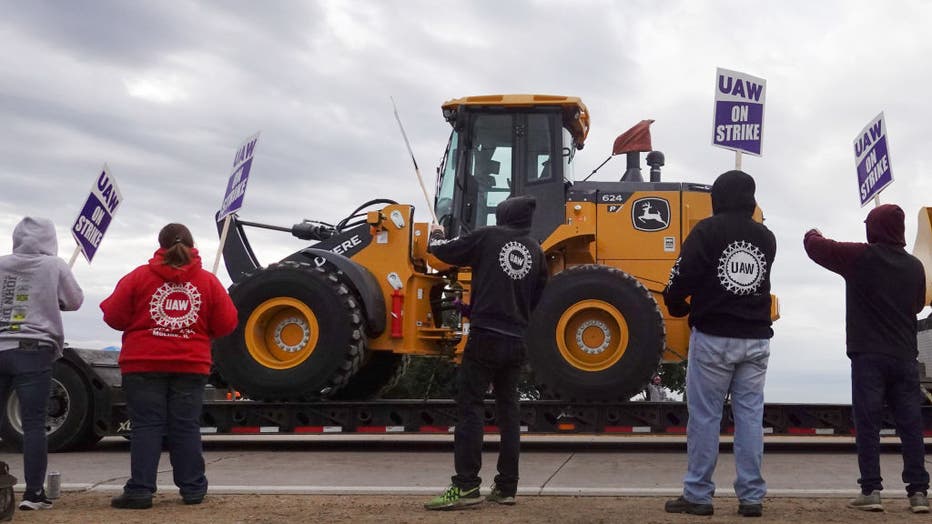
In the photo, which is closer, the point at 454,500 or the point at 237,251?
the point at 454,500

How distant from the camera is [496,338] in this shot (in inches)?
249

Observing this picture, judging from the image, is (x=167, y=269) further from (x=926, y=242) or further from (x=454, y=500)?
(x=926, y=242)

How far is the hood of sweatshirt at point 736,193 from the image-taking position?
6.16 m

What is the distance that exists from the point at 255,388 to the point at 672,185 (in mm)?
4857

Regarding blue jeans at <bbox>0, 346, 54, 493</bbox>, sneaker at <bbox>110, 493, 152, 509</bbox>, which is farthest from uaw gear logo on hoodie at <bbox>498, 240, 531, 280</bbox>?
blue jeans at <bbox>0, 346, 54, 493</bbox>

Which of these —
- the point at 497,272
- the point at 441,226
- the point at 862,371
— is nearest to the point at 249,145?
the point at 441,226

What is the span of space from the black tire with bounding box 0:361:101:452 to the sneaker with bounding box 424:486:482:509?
565 centimetres

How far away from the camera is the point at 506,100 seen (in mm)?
11172

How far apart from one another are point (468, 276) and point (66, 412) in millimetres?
4313

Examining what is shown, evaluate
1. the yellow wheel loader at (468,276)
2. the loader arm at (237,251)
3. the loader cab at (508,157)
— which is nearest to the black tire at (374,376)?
the yellow wheel loader at (468,276)

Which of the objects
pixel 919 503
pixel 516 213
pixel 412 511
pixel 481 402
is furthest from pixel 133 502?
pixel 919 503

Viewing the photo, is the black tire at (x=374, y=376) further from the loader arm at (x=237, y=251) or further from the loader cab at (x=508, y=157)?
the loader cab at (x=508, y=157)

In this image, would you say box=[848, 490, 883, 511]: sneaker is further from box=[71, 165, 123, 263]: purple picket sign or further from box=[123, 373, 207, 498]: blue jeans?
box=[71, 165, 123, 263]: purple picket sign

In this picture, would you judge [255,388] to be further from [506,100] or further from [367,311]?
[506,100]
